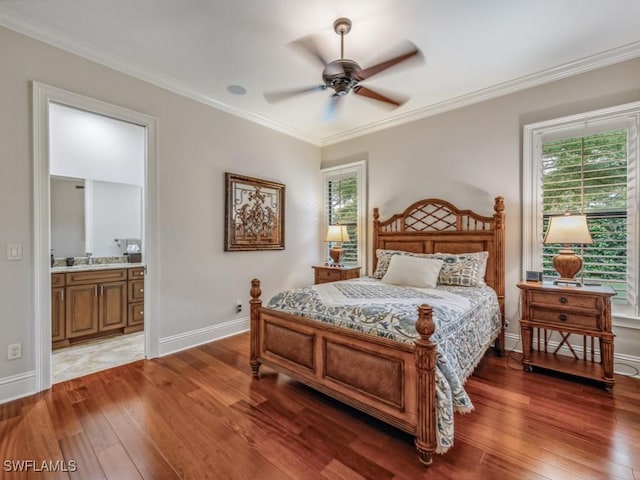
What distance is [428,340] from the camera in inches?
64.7

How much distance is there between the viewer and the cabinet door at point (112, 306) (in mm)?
3752

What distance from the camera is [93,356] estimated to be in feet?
10.6

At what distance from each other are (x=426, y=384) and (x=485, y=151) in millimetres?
2965

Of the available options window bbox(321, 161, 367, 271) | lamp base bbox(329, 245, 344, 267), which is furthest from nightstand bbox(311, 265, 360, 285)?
window bbox(321, 161, 367, 271)

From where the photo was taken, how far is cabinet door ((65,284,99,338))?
3.48m

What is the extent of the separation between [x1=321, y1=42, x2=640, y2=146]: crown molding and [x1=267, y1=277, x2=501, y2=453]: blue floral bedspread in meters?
2.23

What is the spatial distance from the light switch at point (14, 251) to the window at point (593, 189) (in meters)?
4.69

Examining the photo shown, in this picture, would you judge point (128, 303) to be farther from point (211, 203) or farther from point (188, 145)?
point (188, 145)

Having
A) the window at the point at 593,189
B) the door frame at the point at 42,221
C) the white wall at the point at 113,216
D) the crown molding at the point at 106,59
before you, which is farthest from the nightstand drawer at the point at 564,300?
the white wall at the point at 113,216

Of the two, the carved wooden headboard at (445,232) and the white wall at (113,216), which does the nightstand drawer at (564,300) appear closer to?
the carved wooden headboard at (445,232)

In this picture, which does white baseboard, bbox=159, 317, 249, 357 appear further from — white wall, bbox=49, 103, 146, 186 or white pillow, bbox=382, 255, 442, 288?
white wall, bbox=49, 103, 146, 186

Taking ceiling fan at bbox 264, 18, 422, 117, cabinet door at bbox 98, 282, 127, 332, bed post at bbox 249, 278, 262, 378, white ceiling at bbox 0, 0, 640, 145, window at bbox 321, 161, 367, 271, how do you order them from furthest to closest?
window at bbox 321, 161, 367, 271, cabinet door at bbox 98, 282, 127, 332, bed post at bbox 249, 278, 262, 378, white ceiling at bbox 0, 0, 640, 145, ceiling fan at bbox 264, 18, 422, 117

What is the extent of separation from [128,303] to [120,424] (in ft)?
7.77

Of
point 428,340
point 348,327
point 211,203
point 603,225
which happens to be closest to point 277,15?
point 211,203
